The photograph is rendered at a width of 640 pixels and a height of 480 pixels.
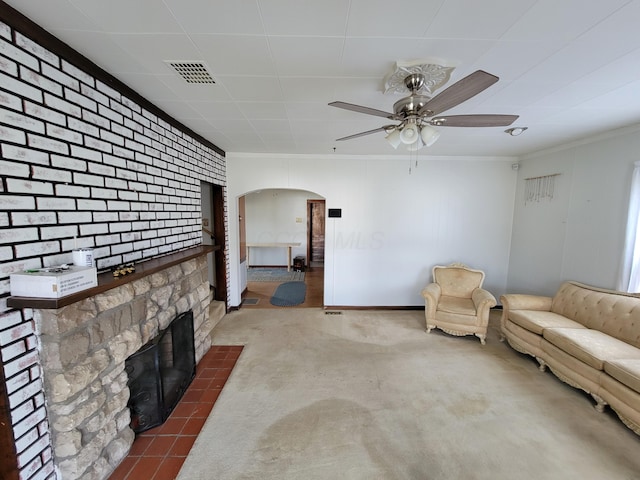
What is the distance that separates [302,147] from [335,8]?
2628 millimetres

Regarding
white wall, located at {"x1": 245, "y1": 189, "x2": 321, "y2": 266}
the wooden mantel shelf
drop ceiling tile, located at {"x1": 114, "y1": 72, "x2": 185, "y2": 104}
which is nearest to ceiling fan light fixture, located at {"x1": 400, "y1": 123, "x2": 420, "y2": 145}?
drop ceiling tile, located at {"x1": 114, "y1": 72, "x2": 185, "y2": 104}

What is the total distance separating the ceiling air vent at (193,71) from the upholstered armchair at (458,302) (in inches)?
137

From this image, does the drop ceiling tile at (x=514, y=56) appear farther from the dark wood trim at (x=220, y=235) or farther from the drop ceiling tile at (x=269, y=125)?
the dark wood trim at (x=220, y=235)

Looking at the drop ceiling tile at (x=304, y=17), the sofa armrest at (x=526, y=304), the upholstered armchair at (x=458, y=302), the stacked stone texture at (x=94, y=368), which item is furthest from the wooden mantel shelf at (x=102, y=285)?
the sofa armrest at (x=526, y=304)

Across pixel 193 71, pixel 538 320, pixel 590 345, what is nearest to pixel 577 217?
pixel 538 320

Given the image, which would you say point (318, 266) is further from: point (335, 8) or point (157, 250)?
point (335, 8)

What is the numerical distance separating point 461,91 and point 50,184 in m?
2.28

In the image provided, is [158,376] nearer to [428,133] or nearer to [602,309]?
[428,133]

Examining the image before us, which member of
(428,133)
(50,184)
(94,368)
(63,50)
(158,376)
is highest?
(63,50)

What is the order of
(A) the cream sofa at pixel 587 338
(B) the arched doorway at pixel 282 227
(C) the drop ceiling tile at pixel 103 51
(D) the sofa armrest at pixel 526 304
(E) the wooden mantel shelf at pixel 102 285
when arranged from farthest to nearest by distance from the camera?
(B) the arched doorway at pixel 282 227, (D) the sofa armrest at pixel 526 304, (A) the cream sofa at pixel 587 338, (C) the drop ceiling tile at pixel 103 51, (E) the wooden mantel shelf at pixel 102 285

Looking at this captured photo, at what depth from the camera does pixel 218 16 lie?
1247mm

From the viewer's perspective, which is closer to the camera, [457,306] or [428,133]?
[428,133]

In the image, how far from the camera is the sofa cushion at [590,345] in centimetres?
218

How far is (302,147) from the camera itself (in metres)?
3.78
